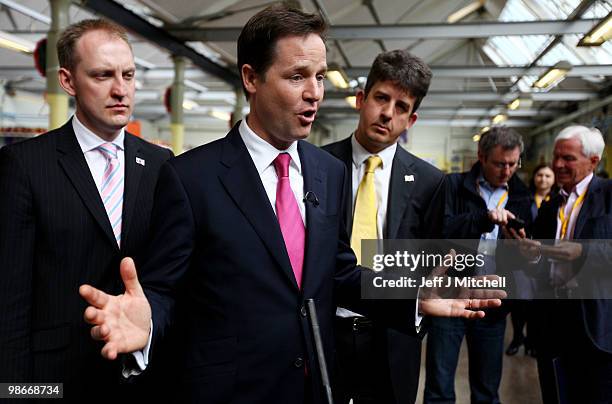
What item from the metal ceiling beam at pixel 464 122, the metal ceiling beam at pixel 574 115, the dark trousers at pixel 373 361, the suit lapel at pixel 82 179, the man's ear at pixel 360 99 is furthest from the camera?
the metal ceiling beam at pixel 464 122

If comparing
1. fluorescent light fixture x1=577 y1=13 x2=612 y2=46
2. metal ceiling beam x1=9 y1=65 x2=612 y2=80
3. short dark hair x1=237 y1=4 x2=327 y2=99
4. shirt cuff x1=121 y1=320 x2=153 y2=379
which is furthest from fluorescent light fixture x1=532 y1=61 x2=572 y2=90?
shirt cuff x1=121 y1=320 x2=153 y2=379

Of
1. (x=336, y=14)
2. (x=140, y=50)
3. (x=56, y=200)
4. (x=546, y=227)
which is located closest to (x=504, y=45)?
(x=336, y=14)

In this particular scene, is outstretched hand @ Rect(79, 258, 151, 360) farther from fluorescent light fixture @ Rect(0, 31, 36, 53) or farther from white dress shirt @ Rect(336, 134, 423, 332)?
fluorescent light fixture @ Rect(0, 31, 36, 53)

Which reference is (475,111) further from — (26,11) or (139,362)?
(139,362)

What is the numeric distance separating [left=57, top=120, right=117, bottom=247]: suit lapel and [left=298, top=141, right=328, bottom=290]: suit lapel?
2.19 ft

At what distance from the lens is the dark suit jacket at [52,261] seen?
1.56 meters

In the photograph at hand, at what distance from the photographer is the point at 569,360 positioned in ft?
8.56

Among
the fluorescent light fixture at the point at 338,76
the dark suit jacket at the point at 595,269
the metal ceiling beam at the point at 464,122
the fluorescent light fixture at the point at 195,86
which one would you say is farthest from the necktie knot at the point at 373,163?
the metal ceiling beam at the point at 464,122

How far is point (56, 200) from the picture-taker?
5.41 ft

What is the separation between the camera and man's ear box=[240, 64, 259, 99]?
1425 millimetres

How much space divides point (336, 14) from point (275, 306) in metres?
8.64

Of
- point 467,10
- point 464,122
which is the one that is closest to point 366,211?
point 467,10

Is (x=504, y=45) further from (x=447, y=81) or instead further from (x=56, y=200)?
(x=56, y=200)

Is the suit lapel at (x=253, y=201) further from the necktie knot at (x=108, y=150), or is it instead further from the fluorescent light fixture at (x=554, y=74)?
the fluorescent light fixture at (x=554, y=74)
